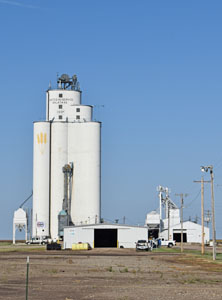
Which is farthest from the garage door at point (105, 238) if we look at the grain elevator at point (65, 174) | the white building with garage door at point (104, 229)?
the grain elevator at point (65, 174)

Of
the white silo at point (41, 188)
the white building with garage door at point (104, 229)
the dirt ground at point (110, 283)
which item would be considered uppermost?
the white silo at point (41, 188)

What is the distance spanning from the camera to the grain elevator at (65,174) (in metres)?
116

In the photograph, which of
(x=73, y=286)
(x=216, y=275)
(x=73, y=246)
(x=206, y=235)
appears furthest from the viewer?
(x=206, y=235)

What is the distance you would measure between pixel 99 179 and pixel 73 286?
86787 millimetres

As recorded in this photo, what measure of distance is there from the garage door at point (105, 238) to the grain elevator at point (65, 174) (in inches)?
486

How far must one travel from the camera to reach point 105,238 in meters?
102

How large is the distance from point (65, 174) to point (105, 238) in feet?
56.4

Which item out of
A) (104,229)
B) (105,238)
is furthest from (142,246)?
(105,238)

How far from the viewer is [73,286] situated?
29656 mm

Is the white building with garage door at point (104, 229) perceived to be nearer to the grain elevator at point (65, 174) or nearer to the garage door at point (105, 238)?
the garage door at point (105, 238)

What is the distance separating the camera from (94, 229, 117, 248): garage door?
323ft

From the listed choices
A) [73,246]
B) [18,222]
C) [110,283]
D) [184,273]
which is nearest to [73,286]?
[110,283]

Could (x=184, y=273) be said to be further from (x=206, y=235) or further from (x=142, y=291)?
(x=206, y=235)

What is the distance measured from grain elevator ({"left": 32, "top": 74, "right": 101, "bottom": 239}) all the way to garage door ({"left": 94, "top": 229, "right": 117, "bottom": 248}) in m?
12.3
